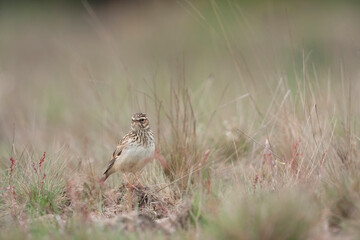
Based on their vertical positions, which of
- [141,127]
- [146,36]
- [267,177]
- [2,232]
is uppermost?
[146,36]

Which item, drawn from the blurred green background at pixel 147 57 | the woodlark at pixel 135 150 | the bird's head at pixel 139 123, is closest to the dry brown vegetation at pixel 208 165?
the blurred green background at pixel 147 57

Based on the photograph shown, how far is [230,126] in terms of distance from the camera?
643 cm

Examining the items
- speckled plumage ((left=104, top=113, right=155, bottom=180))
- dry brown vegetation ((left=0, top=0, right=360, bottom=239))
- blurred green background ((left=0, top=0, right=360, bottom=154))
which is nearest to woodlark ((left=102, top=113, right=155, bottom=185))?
speckled plumage ((left=104, top=113, right=155, bottom=180))

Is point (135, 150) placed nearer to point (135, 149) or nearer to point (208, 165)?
point (135, 149)

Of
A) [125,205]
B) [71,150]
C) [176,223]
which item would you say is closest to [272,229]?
[176,223]

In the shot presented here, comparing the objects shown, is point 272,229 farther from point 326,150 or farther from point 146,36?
point 146,36

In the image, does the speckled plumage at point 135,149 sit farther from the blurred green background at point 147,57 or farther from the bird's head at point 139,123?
the blurred green background at point 147,57

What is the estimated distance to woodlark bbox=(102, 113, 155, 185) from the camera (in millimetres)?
5002

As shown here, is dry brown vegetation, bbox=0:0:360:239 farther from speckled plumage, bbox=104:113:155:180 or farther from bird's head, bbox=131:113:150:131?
bird's head, bbox=131:113:150:131

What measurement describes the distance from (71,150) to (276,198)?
353cm

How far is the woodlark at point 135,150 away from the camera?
16.4ft

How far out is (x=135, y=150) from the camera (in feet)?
16.5

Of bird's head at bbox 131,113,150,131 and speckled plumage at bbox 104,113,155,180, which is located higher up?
bird's head at bbox 131,113,150,131

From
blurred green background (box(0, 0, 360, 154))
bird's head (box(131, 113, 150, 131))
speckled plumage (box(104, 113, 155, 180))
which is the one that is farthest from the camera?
blurred green background (box(0, 0, 360, 154))
